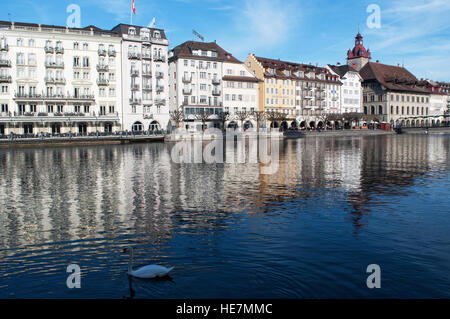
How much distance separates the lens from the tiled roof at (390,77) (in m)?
Result: 134

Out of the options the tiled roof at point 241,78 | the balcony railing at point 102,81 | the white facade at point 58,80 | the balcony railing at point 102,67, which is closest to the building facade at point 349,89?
the tiled roof at point 241,78

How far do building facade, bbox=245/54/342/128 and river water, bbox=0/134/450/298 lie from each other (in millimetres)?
81660

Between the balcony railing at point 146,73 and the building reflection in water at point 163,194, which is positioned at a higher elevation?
the balcony railing at point 146,73

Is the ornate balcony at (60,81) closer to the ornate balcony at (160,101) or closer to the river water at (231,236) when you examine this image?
the ornate balcony at (160,101)

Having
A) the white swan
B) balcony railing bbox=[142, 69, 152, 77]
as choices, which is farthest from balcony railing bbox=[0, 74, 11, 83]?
the white swan

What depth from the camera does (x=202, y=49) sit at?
91562 millimetres

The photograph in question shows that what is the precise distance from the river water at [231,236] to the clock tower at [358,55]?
129285mm

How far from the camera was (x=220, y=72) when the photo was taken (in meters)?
94.4

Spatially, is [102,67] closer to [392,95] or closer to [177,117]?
[177,117]

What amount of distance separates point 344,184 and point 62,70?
65744mm

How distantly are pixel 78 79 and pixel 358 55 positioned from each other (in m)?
102

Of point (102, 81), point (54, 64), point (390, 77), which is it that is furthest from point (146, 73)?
point (390, 77)
